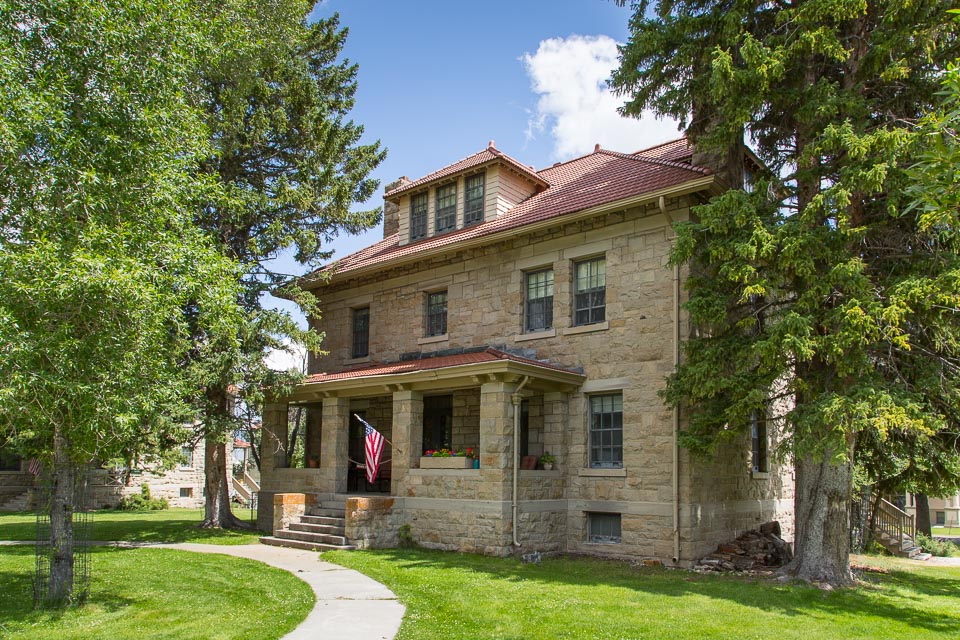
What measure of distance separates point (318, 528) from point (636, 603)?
830 centimetres

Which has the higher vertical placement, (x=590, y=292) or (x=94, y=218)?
(x=590, y=292)

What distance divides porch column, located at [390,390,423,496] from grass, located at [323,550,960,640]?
261cm

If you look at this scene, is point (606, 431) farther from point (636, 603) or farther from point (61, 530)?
point (61, 530)

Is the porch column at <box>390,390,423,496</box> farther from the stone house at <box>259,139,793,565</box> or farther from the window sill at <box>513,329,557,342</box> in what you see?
the window sill at <box>513,329,557,342</box>

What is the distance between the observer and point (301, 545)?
1522cm

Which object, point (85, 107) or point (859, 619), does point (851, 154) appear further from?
point (85, 107)

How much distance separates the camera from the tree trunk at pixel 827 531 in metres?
11.6

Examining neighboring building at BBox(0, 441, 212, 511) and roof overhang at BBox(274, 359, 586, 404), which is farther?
neighboring building at BBox(0, 441, 212, 511)

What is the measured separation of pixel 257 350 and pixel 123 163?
8978mm

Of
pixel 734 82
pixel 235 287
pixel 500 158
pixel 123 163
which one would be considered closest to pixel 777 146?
pixel 734 82

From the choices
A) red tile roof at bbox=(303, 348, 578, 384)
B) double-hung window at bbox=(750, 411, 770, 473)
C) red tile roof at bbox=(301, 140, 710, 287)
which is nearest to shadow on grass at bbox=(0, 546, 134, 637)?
red tile roof at bbox=(303, 348, 578, 384)

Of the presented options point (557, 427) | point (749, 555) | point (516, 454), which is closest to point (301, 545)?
point (516, 454)

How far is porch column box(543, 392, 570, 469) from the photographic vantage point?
15.2 m

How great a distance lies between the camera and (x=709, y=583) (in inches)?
449
